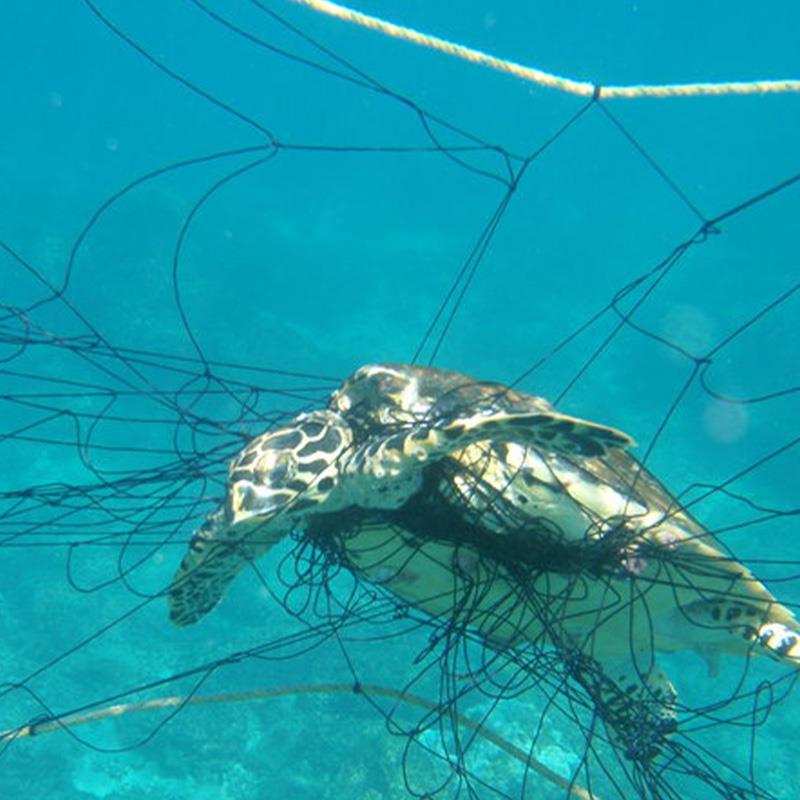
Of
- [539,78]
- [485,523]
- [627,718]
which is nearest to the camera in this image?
[539,78]

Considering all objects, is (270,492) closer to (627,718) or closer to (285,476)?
(285,476)

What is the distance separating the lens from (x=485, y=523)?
2.95 m

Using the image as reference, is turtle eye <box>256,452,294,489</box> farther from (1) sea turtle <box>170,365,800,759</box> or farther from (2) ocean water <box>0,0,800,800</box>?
(2) ocean water <box>0,0,800,800</box>

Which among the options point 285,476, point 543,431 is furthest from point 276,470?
point 543,431

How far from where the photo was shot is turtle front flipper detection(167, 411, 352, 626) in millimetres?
3006

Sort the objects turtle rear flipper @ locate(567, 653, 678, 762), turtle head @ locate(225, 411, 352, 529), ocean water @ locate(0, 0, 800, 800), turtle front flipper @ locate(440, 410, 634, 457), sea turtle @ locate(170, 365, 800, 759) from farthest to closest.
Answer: ocean water @ locate(0, 0, 800, 800), turtle head @ locate(225, 411, 352, 529), sea turtle @ locate(170, 365, 800, 759), turtle rear flipper @ locate(567, 653, 678, 762), turtle front flipper @ locate(440, 410, 634, 457)

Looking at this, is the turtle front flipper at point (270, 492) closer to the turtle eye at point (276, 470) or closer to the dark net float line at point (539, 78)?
the turtle eye at point (276, 470)

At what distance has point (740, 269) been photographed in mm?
30500

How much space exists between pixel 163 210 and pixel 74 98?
48.1 metres

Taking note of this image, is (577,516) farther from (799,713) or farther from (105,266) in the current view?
(105,266)

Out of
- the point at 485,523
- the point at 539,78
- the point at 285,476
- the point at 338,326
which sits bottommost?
the point at 285,476

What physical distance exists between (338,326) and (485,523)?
2147cm

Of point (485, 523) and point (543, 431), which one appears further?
point (485, 523)

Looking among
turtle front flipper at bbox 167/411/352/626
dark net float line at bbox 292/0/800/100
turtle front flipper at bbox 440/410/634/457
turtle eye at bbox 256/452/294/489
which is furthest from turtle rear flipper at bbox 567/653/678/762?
dark net float line at bbox 292/0/800/100
